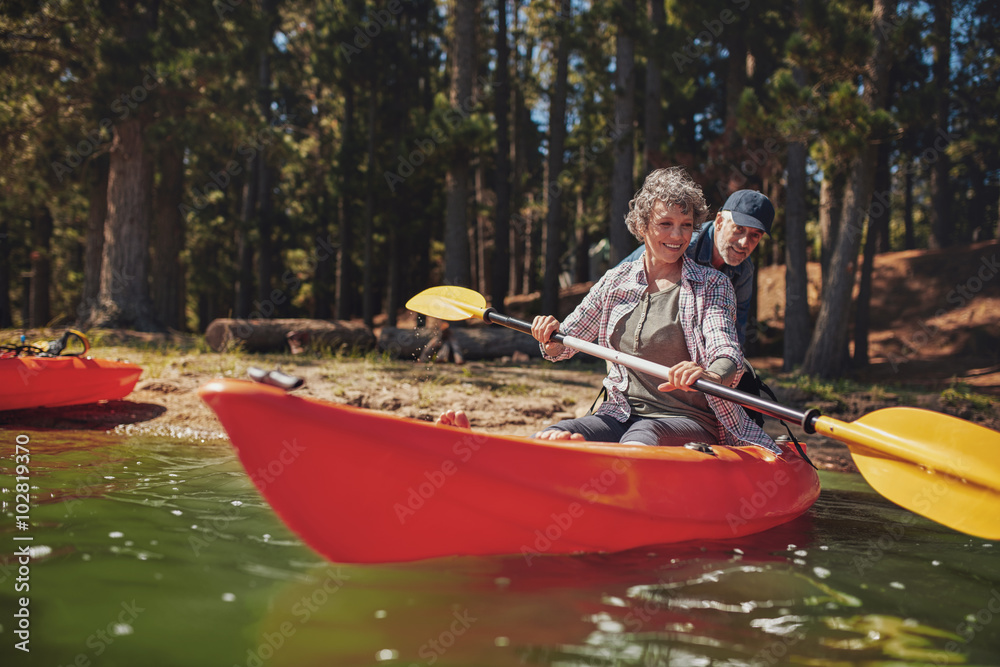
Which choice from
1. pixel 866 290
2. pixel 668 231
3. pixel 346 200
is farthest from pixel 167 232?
pixel 866 290

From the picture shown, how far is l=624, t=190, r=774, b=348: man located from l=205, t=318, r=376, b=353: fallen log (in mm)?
6544

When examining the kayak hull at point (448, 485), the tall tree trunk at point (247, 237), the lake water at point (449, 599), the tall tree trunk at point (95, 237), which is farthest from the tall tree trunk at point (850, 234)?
the tall tree trunk at point (247, 237)

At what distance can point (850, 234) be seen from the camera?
379 inches

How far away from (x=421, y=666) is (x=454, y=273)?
9681 mm

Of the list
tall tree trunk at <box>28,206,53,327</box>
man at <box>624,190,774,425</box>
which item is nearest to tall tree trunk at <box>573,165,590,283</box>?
tall tree trunk at <box>28,206,53,327</box>

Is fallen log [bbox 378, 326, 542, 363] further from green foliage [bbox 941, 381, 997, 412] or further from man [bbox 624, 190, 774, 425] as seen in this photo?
man [bbox 624, 190, 774, 425]

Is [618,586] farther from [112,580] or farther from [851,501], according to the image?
[851,501]

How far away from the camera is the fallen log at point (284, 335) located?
893 centimetres

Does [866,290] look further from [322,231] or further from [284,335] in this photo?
[322,231]

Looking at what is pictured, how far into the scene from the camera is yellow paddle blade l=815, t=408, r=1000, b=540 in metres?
2.83

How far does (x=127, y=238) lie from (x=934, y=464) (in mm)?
11674

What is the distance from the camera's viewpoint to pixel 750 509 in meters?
3.15

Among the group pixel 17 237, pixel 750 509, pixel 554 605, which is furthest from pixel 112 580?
pixel 17 237

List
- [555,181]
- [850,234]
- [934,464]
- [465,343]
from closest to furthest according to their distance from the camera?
1. [934,464]
2. [850,234]
3. [465,343]
4. [555,181]
